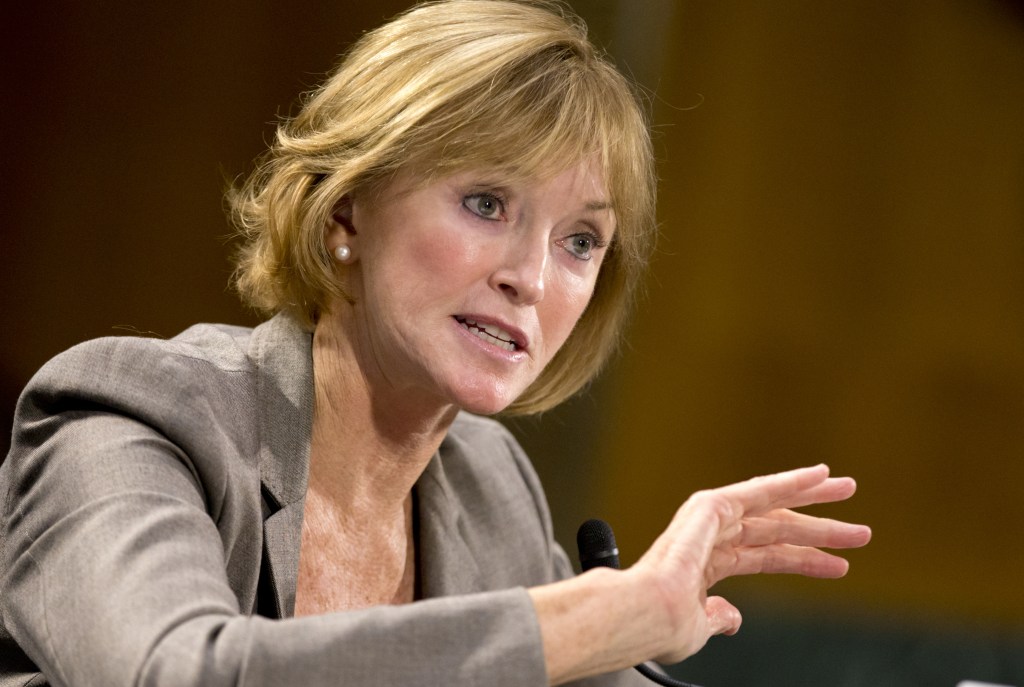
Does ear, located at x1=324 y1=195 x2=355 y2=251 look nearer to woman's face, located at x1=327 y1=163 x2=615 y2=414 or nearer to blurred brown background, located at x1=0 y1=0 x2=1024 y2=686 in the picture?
woman's face, located at x1=327 y1=163 x2=615 y2=414

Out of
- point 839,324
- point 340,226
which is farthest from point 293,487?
point 839,324

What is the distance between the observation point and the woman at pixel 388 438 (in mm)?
1054

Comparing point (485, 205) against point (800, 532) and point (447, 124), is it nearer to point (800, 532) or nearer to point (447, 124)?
point (447, 124)

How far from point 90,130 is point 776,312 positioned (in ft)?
6.26

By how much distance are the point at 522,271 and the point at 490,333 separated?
0.10 metres

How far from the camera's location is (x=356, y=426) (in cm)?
165

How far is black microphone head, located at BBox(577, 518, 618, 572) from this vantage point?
1495 millimetres

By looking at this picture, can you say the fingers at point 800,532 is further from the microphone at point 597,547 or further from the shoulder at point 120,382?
the shoulder at point 120,382

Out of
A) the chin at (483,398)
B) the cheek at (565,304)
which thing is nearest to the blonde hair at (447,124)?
the cheek at (565,304)

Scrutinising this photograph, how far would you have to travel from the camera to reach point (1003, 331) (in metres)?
3.26

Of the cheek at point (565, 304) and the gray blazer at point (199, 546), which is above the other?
the cheek at point (565, 304)

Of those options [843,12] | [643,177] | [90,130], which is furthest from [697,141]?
[90,130]

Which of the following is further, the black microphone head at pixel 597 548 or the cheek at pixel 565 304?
the cheek at pixel 565 304

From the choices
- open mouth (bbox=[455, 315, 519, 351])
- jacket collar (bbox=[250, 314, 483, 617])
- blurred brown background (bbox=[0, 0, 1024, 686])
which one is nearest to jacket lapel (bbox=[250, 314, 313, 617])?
jacket collar (bbox=[250, 314, 483, 617])
